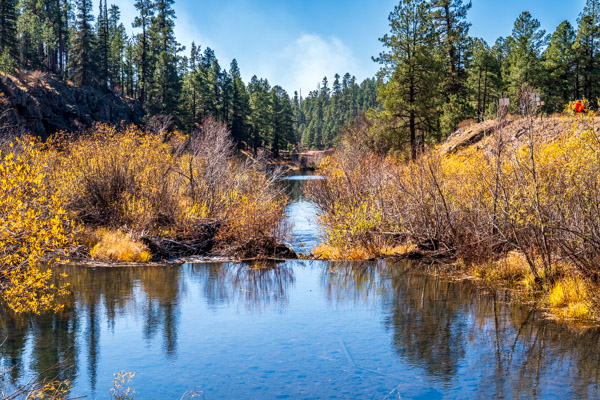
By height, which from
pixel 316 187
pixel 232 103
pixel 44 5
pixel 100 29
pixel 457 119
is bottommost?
pixel 316 187

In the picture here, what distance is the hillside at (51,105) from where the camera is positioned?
1741 inches

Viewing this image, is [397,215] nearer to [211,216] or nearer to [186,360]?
[211,216]

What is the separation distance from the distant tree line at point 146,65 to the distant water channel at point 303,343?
38.4 m

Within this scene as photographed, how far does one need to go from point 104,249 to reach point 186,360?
11.0 m

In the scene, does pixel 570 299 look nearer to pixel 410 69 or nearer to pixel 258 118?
pixel 410 69

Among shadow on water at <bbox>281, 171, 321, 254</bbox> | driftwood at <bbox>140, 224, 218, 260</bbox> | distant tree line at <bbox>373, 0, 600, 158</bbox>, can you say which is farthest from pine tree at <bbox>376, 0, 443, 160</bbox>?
driftwood at <bbox>140, 224, 218, 260</bbox>

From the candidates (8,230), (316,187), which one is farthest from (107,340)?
(316,187)

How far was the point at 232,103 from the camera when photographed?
8094cm

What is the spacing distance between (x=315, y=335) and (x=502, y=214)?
6.77m

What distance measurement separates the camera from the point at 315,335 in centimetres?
1169

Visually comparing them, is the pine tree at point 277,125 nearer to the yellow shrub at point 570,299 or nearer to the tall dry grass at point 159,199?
the tall dry grass at point 159,199

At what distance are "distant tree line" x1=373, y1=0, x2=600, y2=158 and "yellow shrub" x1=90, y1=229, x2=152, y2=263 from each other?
17318mm

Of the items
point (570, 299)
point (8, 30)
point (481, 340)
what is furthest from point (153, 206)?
point (8, 30)

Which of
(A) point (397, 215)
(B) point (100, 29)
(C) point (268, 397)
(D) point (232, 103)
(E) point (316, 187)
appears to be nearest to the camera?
(C) point (268, 397)
